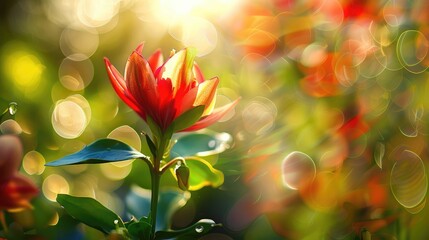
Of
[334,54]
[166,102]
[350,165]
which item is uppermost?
[166,102]

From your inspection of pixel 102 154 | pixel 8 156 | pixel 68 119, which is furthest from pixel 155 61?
pixel 68 119

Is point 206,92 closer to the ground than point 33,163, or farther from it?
farther from it

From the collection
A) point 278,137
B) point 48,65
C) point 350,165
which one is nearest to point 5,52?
point 48,65

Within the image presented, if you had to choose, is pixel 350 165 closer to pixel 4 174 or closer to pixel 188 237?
pixel 188 237

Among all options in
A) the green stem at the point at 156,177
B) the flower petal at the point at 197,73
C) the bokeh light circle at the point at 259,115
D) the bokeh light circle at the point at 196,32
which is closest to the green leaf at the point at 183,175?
the green stem at the point at 156,177

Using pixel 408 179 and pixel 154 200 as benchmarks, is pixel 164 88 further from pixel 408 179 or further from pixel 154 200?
pixel 408 179

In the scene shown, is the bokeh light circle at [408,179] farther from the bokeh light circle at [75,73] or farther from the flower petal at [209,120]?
the bokeh light circle at [75,73]
